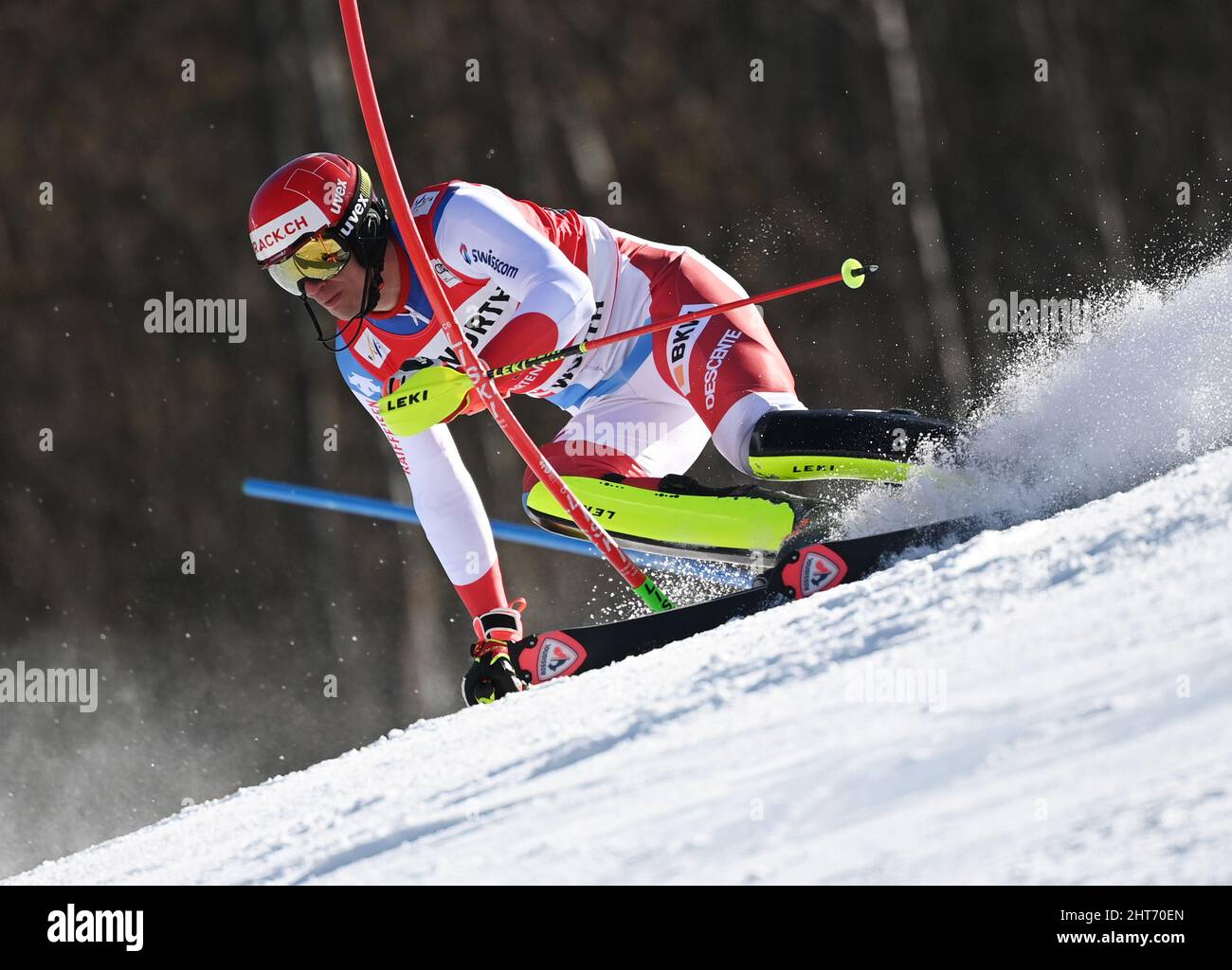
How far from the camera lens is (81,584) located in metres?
7.16

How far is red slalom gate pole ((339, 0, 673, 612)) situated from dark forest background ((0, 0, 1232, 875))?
410 cm

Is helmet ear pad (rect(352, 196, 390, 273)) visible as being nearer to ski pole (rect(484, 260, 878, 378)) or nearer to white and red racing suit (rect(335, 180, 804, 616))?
white and red racing suit (rect(335, 180, 804, 616))

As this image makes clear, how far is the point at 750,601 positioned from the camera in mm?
2852

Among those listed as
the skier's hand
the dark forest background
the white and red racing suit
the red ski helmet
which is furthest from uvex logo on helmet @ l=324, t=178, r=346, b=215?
the dark forest background

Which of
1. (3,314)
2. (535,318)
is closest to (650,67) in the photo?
(3,314)

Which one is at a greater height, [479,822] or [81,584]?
[81,584]

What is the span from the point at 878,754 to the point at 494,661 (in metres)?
1.57

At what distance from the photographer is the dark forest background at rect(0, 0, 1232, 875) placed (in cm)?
708

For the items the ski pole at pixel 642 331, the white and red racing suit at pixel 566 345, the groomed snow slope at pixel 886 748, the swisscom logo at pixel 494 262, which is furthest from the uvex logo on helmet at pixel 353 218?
the groomed snow slope at pixel 886 748

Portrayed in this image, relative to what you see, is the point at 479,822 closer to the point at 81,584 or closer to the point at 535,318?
the point at 535,318

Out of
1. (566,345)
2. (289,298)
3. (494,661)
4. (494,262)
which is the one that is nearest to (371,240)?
(494,262)
